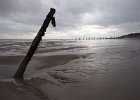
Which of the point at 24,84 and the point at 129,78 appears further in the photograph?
the point at 129,78

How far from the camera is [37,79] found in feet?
19.5

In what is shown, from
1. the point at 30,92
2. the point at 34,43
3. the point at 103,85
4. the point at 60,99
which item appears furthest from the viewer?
the point at 34,43

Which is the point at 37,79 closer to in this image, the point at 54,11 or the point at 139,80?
the point at 54,11

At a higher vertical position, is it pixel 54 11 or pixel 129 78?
pixel 54 11

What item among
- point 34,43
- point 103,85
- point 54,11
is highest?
point 54,11

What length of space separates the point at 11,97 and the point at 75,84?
6.98 ft

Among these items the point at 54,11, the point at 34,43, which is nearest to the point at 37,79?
the point at 34,43

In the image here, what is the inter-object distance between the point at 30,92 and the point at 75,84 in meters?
1.59

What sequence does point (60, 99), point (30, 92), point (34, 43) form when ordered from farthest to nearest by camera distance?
point (34, 43)
point (30, 92)
point (60, 99)

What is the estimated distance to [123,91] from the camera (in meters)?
4.61

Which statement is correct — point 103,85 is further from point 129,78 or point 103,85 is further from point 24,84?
point 24,84

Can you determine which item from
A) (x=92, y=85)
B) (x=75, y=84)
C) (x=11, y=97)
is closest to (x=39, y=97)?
(x=11, y=97)

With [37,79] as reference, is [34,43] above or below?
above

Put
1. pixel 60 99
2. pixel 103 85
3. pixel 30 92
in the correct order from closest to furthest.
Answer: pixel 60 99 < pixel 30 92 < pixel 103 85
